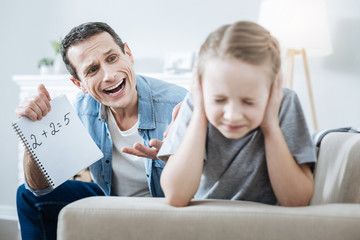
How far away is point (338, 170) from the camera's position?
873 millimetres

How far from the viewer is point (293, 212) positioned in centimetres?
74

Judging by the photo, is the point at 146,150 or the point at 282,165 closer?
the point at 282,165

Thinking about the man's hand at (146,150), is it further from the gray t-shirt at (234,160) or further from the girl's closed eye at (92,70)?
the girl's closed eye at (92,70)

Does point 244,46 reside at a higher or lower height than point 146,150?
higher

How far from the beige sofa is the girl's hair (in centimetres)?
26

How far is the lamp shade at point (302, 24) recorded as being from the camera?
7.05 ft

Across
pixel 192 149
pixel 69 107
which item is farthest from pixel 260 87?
pixel 69 107

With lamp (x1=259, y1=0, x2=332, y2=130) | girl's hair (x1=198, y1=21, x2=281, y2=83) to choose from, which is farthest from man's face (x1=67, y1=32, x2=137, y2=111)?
lamp (x1=259, y1=0, x2=332, y2=130)

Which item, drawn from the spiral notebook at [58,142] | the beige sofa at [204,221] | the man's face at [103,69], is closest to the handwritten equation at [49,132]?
the spiral notebook at [58,142]

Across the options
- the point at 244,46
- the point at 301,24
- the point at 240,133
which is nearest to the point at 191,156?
the point at 240,133

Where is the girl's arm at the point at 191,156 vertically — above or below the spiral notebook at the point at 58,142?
above

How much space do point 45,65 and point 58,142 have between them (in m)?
1.94

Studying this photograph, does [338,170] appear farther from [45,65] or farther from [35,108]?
[45,65]

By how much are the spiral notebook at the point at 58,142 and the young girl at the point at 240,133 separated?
1.30 ft
